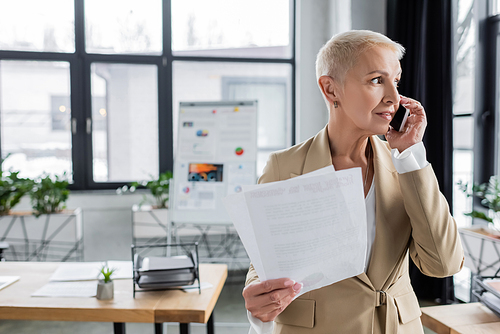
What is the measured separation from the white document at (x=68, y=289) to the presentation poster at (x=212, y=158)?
129 centimetres

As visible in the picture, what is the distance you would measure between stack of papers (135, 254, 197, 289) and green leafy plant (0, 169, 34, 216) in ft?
7.36

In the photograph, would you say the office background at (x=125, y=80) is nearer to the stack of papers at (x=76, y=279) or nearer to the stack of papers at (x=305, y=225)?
the stack of papers at (x=76, y=279)

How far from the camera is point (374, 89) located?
90 cm

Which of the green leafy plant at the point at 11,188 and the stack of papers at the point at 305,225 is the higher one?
the stack of papers at the point at 305,225

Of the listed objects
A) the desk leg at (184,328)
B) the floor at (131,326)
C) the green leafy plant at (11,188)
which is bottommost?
the floor at (131,326)

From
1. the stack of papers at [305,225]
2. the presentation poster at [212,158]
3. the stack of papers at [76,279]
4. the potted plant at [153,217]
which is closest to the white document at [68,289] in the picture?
the stack of papers at [76,279]

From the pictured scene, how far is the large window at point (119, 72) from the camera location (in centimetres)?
396

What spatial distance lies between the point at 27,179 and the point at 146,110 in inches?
51.2

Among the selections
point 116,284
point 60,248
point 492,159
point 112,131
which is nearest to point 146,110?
point 112,131

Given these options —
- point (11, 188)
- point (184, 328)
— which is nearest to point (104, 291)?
point (184, 328)

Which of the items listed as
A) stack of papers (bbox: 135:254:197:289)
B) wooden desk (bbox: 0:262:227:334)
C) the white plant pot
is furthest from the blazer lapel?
the white plant pot

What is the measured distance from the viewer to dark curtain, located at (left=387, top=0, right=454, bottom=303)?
Result: 286cm

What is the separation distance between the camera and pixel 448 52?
2834mm

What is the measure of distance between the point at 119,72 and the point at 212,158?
1670mm
